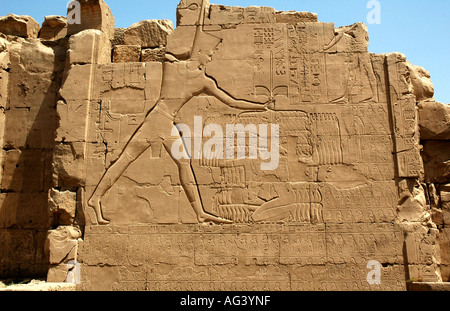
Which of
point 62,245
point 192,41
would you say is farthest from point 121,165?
point 192,41

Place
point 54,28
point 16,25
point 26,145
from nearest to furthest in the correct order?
point 26,145 < point 16,25 < point 54,28

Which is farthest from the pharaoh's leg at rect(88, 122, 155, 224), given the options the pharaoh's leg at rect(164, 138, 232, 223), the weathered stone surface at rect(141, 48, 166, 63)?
the weathered stone surface at rect(141, 48, 166, 63)

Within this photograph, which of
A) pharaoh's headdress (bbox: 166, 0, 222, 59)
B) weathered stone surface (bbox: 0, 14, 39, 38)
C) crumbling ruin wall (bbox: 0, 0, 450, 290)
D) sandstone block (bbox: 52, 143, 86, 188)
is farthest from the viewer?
weathered stone surface (bbox: 0, 14, 39, 38)

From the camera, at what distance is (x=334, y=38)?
6.68 metres

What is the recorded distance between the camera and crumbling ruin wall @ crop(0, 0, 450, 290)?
6039 millimetres

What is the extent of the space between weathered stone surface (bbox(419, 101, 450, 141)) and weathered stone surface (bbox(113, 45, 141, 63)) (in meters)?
4.76

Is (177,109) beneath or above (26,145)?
above

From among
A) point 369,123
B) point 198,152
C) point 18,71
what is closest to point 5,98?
point 18,71

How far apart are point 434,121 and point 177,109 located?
4001mm

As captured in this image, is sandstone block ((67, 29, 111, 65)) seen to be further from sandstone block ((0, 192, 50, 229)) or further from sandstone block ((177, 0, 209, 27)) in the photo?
sandstone block ((0, 192, 50, 229))

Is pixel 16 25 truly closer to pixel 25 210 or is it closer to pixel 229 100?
pixel 25 210

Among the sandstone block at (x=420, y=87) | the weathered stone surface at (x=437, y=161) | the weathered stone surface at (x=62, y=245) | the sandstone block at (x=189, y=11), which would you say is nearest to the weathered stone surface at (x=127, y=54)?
the sandstone block at (x=189, y=11)

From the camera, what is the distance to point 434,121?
21.9ft

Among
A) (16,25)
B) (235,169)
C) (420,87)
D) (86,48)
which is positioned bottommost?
(235,169)
